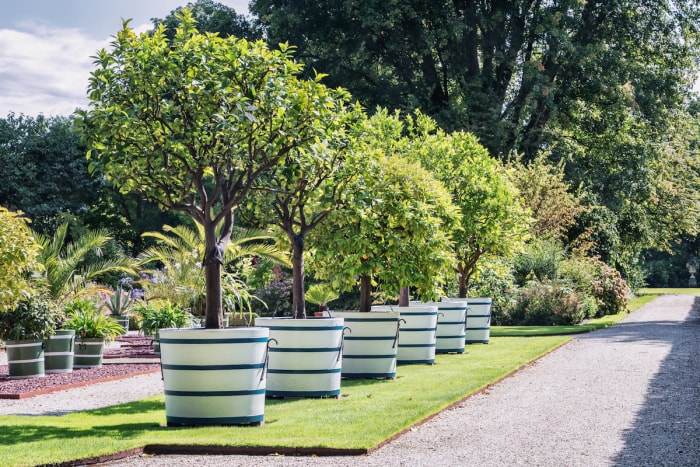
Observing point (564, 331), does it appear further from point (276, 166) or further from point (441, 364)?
point (276, 166)

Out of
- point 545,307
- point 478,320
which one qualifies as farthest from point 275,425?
point 545,307

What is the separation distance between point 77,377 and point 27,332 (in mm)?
1041

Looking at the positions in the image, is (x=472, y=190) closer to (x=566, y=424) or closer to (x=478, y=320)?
(x=478, y=320)

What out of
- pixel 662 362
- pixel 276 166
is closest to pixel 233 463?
pixel 276 166

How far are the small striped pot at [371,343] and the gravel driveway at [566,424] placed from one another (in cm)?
166

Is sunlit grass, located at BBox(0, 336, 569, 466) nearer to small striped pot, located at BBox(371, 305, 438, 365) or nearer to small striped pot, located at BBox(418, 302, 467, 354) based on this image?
small striped pot, located at BBox(371, 305, 438, 365)

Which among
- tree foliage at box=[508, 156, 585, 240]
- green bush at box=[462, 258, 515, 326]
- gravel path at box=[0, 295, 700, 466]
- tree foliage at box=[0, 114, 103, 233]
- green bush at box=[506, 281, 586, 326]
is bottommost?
gravel path at box=[0, 295, 700, 466]

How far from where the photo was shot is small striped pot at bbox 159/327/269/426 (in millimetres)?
9180

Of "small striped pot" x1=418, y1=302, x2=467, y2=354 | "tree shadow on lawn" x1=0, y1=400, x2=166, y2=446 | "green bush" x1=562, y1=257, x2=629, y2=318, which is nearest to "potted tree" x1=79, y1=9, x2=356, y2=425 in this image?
"tree shadow on lawn" x1=0, y1=400, x2=166, y2=446

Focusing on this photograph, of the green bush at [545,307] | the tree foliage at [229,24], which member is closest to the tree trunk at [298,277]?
the green bush at [545,307]

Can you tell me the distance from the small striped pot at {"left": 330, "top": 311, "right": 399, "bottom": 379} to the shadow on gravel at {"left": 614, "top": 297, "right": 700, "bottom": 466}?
3290 millimetres

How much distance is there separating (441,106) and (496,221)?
16738 millimetres

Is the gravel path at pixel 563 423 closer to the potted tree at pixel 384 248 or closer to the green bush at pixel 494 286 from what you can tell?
the potted tree at pixel 384 248

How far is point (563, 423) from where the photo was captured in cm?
959
